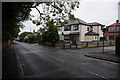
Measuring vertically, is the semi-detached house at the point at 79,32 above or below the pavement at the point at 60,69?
above

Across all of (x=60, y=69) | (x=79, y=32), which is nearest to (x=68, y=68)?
(x=60, y=69)

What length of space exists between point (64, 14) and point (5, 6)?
793cm

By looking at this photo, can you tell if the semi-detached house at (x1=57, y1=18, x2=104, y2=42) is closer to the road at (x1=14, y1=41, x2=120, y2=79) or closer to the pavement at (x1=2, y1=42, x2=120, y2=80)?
the road at (x1=14, y1=41, x2=120, y2=79)

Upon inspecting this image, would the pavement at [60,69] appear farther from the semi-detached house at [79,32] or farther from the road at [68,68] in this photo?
the semi-detached house at [79,32]

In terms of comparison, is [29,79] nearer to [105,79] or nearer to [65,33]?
[105,79]

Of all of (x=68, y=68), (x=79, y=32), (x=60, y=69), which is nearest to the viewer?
(x=60, y=69)

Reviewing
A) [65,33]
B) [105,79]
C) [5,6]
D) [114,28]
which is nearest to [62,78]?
[105,79]

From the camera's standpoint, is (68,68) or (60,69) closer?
(60,69)

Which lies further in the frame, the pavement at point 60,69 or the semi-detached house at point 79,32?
the semi-detached house at point 79,32

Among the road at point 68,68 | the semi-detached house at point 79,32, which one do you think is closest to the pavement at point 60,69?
the road at point 68,68

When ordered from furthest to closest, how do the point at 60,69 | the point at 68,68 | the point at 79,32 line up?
the point at 79,32 → the point at 68,68 → the point at 60,69

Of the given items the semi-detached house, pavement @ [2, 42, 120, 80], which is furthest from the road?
the semi-detached house

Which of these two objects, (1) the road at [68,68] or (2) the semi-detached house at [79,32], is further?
(2) the semi-detached house at [79,32]

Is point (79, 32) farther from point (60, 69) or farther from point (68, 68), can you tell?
point (60, 69)
